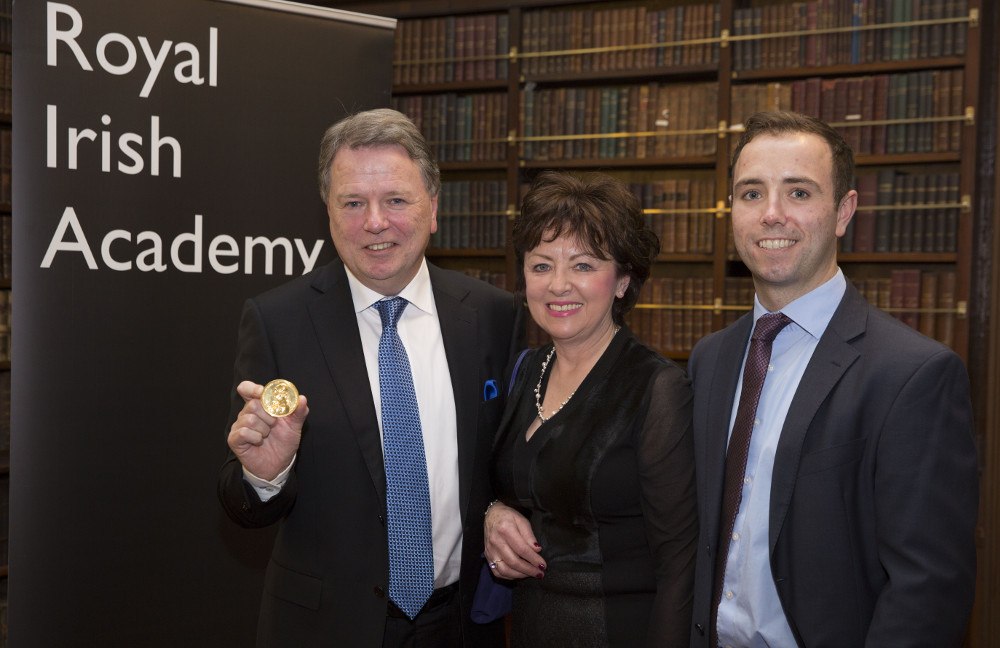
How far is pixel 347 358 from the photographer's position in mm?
2100

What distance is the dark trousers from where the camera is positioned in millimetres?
2023

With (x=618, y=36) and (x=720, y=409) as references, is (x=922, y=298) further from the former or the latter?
(x=720, y=409)

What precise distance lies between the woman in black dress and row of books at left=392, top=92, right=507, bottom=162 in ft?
10.4

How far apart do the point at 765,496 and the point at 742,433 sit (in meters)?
0.14

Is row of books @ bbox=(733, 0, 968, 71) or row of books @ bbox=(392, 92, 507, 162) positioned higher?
row of books @ bbox=(733, 0, 968, 71)

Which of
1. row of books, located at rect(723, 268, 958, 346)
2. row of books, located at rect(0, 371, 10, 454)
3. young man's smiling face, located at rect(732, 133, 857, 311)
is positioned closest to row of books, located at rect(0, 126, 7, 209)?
row of books, located at rect(0, 371, 10, 454)

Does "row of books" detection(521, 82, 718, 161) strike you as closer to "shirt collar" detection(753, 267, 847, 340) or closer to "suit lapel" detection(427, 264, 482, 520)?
"suit lapel" detection(427, 264, 482, 520)

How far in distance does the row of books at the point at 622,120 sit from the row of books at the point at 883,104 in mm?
280

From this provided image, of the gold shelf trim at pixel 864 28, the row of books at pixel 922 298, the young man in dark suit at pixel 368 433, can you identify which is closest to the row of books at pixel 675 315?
the row of books at pixel 922 298

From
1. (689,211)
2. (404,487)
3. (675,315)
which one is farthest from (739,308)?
(404,487)

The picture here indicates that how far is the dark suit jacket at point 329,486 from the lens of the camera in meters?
2.00

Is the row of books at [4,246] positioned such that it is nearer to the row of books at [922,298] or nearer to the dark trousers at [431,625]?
the dark trousers at [431,625]

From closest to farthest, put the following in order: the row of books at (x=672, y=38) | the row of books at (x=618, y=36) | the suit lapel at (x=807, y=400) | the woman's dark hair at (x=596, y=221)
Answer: the suit lapel at (x=807, y=400) → the woman's dark hair at (x=596, y=221) → the row of books at (x=672, y=38) → the row of books at (x=618, y=36)

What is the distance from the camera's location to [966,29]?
4.29m
